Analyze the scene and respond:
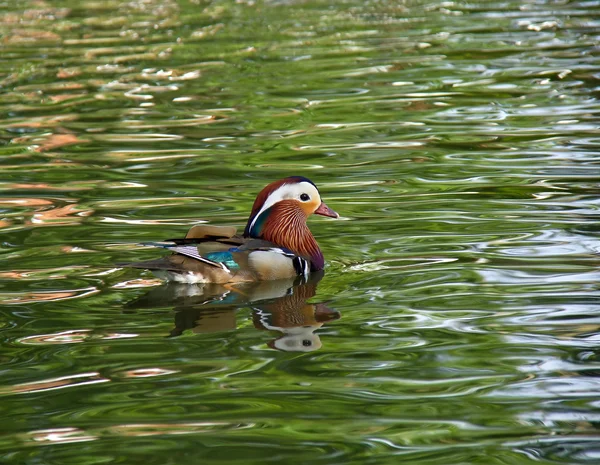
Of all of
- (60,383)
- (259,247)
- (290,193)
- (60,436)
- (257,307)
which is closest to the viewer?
(60,436)

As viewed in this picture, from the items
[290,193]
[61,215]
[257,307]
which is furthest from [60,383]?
[61,215]

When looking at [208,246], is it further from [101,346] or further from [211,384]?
[211,384]

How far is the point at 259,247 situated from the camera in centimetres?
722

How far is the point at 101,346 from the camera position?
5977mm

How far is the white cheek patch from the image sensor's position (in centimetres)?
771

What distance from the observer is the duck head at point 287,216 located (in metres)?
7.60

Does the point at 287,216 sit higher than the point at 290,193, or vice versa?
the point at 290,193

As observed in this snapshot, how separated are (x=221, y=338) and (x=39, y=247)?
2.44 meters

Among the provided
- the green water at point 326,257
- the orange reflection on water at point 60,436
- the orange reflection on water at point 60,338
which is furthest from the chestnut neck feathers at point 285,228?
the orange reflection on water at point 60,436

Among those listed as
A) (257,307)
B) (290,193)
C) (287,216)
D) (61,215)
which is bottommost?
(257,307)

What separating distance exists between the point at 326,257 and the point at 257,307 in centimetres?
128

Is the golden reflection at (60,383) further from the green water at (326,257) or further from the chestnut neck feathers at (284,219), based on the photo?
the chestnut neck feathers at (284,219)

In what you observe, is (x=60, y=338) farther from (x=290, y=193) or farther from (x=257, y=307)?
(x=290, y=193)

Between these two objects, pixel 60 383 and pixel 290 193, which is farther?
pixel 290 193
